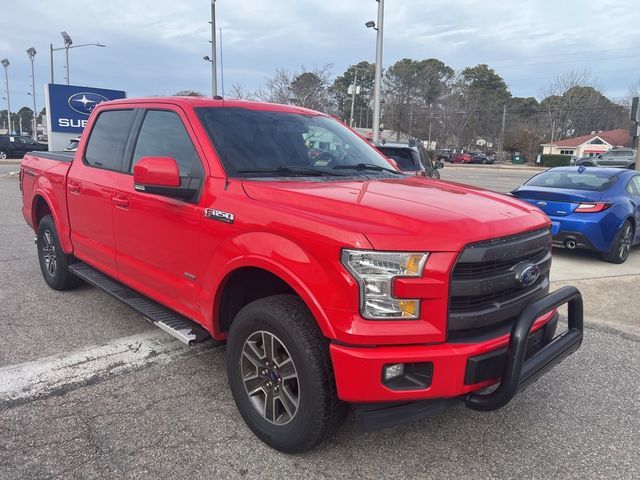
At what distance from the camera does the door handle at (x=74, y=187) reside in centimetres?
451

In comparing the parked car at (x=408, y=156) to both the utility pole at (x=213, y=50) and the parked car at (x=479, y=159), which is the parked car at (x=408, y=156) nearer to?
the utility pole at (x=213, y=50)

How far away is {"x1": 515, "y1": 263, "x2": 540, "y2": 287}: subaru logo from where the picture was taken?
257 cm

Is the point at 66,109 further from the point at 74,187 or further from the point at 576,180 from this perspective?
the point at 576,180

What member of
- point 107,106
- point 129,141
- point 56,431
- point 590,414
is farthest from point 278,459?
point 107,106

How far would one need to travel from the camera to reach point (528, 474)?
2635 mm

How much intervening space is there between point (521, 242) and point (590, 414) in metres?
1.43

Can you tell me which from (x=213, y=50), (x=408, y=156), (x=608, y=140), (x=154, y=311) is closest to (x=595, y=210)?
(x=408, y=156)

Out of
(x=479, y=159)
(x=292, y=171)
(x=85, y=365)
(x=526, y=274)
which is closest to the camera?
(x=526, y=274)

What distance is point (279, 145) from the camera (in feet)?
11.5

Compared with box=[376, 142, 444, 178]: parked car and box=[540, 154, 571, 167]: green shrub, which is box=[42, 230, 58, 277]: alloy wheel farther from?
box=[540, 154, 571, 167]: green shrub

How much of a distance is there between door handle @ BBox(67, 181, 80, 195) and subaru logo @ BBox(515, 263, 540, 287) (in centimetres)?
373

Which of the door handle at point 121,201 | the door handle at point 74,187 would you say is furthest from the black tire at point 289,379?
the door handle at point 74,187

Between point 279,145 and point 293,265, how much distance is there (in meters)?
1.30

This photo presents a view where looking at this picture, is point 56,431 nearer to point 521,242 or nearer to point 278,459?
point 278,459
